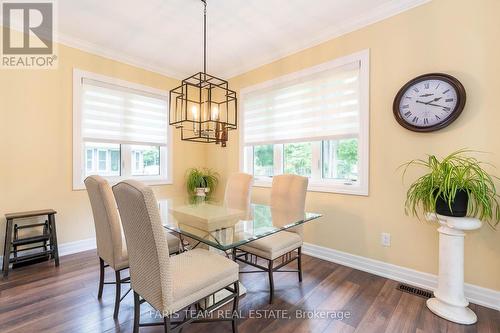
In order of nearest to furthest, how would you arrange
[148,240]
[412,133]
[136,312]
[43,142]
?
1. [148,240]
2. [136,312]
3. [412,133]
4. [43,142]

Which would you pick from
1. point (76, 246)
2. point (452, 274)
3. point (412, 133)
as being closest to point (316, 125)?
point (412, 133)

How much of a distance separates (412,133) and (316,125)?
3.30 feet

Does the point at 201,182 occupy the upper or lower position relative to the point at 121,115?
lower

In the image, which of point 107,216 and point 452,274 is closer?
point 107,216

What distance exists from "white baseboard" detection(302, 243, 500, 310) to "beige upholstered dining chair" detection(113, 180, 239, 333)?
1717 millimetres

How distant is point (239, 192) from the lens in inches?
110

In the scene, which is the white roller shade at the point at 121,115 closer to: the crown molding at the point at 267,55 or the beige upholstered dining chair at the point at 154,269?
the crown molding at the point at 267,55

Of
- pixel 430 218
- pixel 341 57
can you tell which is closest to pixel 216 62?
pixel 341 57

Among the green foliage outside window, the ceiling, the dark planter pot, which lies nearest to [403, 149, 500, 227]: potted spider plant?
the dark planter pot

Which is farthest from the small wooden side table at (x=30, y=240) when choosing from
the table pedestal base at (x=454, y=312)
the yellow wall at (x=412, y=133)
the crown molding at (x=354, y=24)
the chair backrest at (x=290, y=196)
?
the table pedestal base at (x=454, y=312)

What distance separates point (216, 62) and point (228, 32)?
0.85 m

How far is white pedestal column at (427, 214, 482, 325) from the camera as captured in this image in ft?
5.59

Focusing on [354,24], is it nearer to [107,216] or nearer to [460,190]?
[460,190]

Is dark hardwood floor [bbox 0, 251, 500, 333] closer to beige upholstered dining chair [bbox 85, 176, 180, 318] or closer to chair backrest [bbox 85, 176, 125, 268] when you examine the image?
beige upholstered dining chair [bbox 85, 176, 180, 318]
